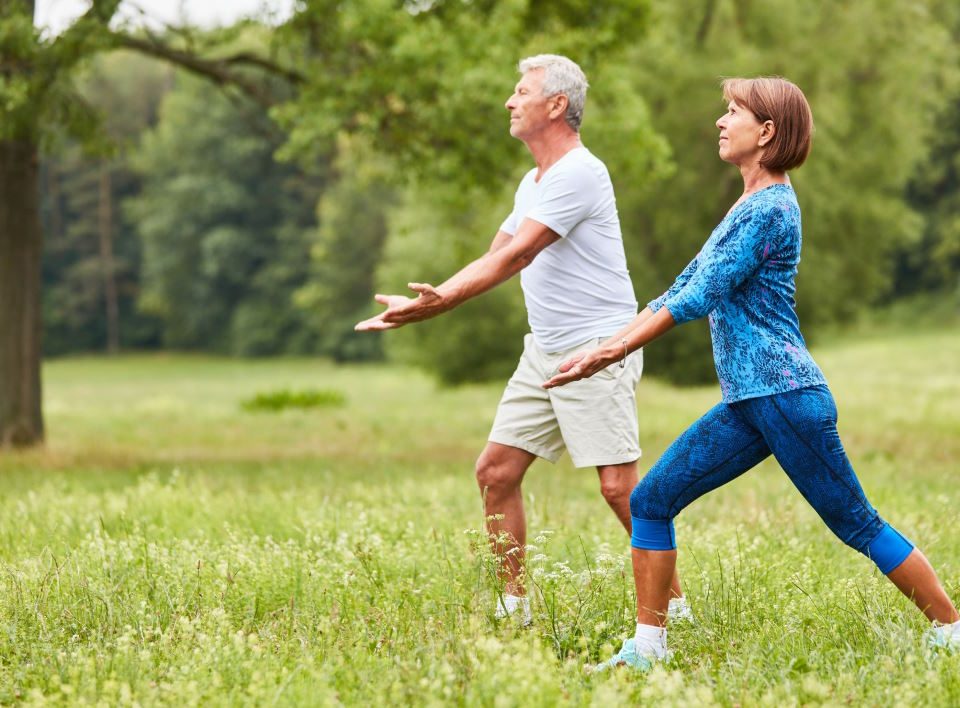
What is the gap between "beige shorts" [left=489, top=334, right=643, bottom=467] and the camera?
190 inches

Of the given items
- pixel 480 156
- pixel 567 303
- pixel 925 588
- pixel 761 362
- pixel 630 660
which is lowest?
pixel 630 660

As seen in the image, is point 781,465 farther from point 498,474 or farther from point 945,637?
point 498,474

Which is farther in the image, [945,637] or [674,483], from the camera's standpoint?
[674,483]

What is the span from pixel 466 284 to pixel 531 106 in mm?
893

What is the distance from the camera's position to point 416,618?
174 inches

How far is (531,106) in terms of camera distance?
4824 millimetres

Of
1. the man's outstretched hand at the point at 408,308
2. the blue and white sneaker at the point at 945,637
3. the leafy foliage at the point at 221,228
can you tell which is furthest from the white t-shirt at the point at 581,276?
the leafy foliage at the point at 221,228

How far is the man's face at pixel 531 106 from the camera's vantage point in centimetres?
481

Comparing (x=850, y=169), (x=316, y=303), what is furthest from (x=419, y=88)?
(x=316, y=303)

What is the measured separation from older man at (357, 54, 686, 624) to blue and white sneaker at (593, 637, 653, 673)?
0.68 meters

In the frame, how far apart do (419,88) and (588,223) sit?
745 centimetres

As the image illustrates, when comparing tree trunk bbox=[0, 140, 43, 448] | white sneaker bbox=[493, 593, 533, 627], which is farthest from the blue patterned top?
tree trunk bbox=[0, 140, 43, 448]

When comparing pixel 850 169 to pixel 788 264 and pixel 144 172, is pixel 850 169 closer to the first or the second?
pixel 788 264

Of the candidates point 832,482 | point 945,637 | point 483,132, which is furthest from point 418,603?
point 483,132
